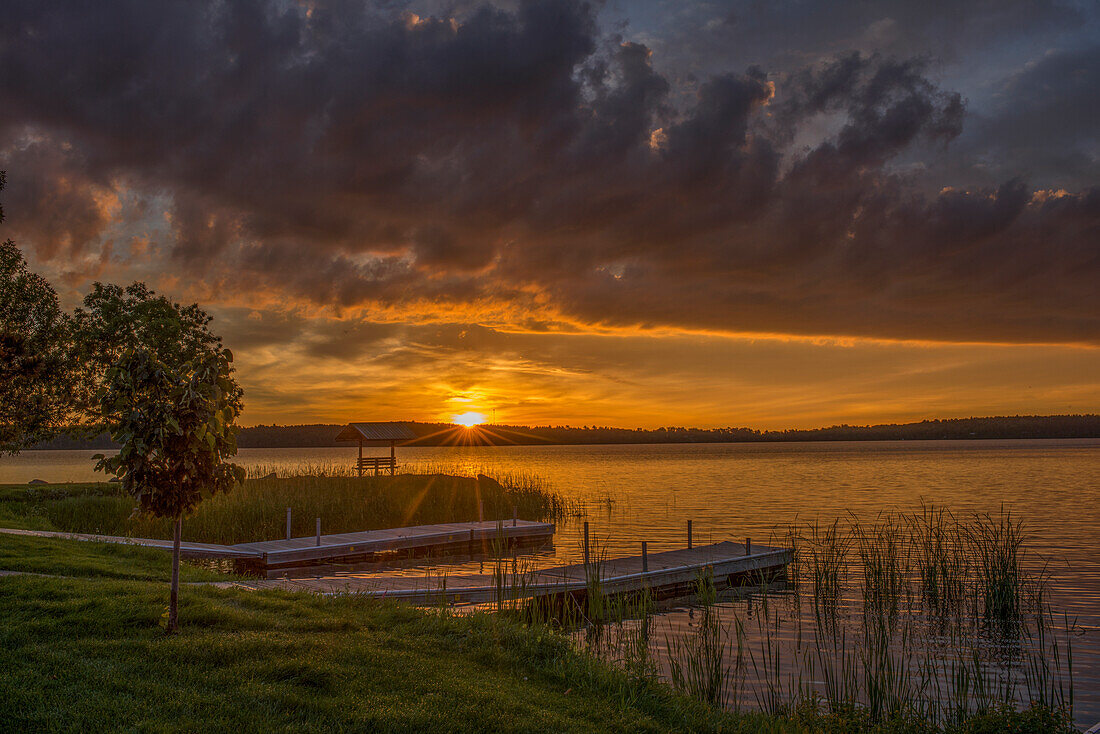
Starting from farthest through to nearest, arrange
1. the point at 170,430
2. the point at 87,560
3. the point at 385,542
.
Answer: the point at 385,542 → the point at 87,560 → the point at 170,430

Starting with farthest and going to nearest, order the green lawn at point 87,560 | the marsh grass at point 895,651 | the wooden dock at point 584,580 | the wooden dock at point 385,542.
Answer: the wooden dock at point 385,542
the wooden dock at point 584,580
the green lawn at point 87,560
the marsh grass at point 895,651

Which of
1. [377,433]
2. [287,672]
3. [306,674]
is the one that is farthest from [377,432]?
[306,674]

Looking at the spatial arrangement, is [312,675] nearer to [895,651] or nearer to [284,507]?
[895,651]

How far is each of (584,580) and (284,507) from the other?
14471mm

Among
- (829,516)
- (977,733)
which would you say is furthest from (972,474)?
(977,733)

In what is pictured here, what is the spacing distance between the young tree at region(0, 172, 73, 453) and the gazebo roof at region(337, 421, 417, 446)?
1454 cm

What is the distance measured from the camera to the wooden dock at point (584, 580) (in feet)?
44.2

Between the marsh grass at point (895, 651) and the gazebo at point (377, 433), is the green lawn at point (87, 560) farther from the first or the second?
the gazebo at point (377, 433)

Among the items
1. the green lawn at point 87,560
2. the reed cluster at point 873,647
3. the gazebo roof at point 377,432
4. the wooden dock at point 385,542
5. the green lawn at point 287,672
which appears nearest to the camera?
the green lawn at point 287,672

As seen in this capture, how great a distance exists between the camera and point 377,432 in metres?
41.4

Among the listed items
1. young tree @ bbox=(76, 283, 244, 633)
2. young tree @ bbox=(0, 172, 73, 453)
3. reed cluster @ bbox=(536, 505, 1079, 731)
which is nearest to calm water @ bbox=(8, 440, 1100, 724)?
reed cluster @ bbox=(536, 505, 1079, 731)

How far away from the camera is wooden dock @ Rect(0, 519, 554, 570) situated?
18984 millimetres

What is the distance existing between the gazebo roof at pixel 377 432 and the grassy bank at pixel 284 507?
4.92m

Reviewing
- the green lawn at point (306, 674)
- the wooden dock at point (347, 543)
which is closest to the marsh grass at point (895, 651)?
the green lawn at point (306, 674)
